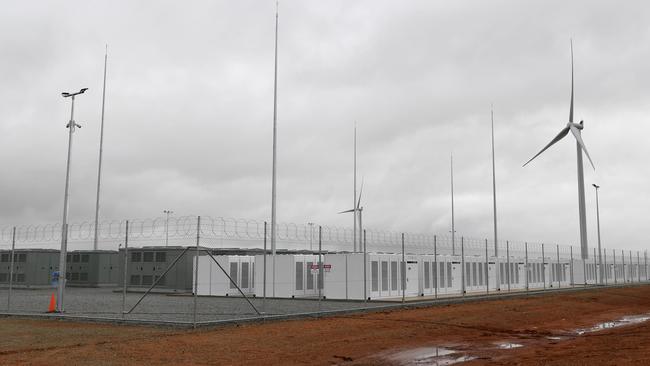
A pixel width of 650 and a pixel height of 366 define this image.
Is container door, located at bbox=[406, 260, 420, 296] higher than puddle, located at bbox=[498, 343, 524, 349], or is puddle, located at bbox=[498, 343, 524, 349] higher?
container door, located at bbox=[406, 260, 420, 296]

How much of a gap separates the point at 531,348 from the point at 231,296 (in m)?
27.2

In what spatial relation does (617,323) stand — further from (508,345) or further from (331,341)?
(331,341)

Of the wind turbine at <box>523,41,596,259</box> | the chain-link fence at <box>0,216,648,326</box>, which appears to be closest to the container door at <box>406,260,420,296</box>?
the chain-link fence at <box>0,216,648,326</box>

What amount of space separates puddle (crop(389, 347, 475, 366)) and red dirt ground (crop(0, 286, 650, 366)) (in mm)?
309

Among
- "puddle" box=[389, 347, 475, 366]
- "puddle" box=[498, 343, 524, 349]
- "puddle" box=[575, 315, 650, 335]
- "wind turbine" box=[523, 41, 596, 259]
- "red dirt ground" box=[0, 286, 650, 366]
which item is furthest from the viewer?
"wind turbine" box=[523, 41, 596, 259]

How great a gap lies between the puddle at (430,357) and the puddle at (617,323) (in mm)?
6213

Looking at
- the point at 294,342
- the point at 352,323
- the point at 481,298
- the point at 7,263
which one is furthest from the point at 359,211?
the point at 294,342

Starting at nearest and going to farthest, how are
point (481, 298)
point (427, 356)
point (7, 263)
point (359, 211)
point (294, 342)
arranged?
point (427, 356) → point (294, 342) → point (481, 298) → point (7, 263) → point (359, 211)

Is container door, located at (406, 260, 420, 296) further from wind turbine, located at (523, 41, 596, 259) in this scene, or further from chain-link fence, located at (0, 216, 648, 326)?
wind turbine, located at (523, 41, 596, 259)

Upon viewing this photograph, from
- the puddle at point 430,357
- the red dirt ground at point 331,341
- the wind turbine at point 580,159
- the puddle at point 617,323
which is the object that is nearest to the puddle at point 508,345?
the red dirt ground at point 331,341

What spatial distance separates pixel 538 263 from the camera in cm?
5409

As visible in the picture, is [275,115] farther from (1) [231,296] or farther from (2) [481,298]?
(2) [481,298]

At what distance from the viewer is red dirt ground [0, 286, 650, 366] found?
13.2 m

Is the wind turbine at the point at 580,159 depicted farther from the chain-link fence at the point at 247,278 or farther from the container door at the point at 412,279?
the container door at the point at 412,279
